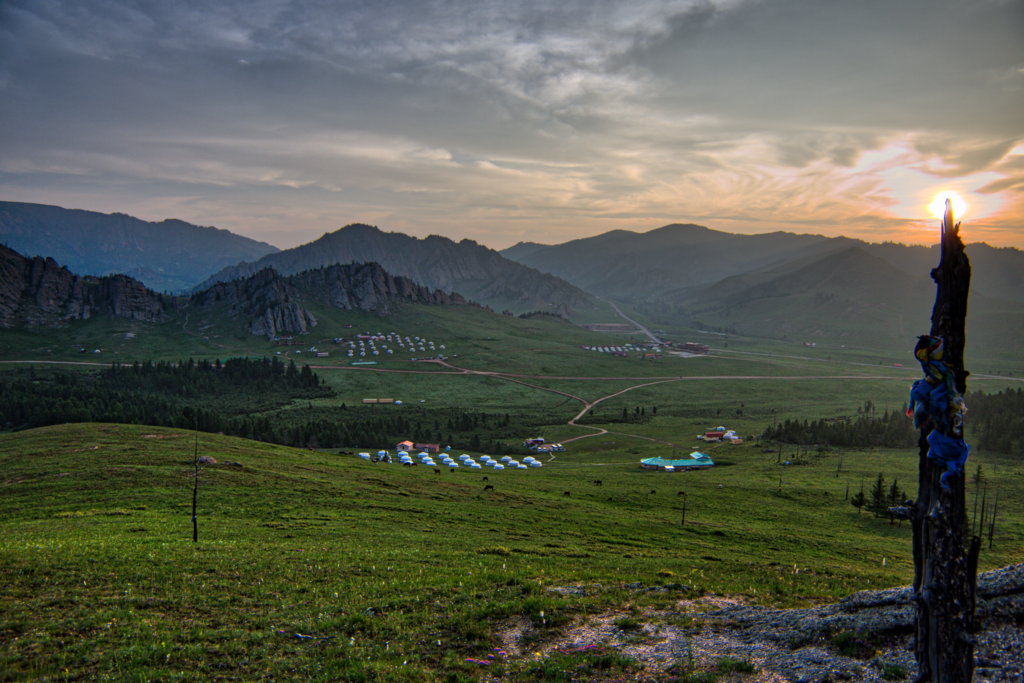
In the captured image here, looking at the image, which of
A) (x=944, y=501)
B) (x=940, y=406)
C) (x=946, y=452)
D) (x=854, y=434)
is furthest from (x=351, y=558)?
(x=854, y=434)

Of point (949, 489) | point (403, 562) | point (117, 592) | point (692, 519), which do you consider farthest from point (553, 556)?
point (692, 519)

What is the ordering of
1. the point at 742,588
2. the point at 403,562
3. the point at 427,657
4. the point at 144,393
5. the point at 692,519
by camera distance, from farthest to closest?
the point at 144,393
the point at 692,519
the point at 403,562
the point at 742,588
the point at 427,657

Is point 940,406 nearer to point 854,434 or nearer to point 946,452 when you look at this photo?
point 946,452

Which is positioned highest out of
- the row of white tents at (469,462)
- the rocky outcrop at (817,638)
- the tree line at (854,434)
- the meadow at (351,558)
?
the rocky outcrop at (817,638)

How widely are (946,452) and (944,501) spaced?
31.7 inches

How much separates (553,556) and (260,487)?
1346 inches

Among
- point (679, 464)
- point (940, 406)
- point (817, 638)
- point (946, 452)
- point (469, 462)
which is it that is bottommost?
point (469, 462)

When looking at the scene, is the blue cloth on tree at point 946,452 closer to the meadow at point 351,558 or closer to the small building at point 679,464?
the meadow at point 351,558

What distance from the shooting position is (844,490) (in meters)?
82.9

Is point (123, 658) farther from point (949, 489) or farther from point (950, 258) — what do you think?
Result: point (950, 258)

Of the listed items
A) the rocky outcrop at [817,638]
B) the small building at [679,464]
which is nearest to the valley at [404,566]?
the rocky outcrop at [817,638]

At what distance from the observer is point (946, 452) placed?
23.6ft

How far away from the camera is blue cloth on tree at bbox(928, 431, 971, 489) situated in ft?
23.1

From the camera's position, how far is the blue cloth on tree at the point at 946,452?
7.05 meters
